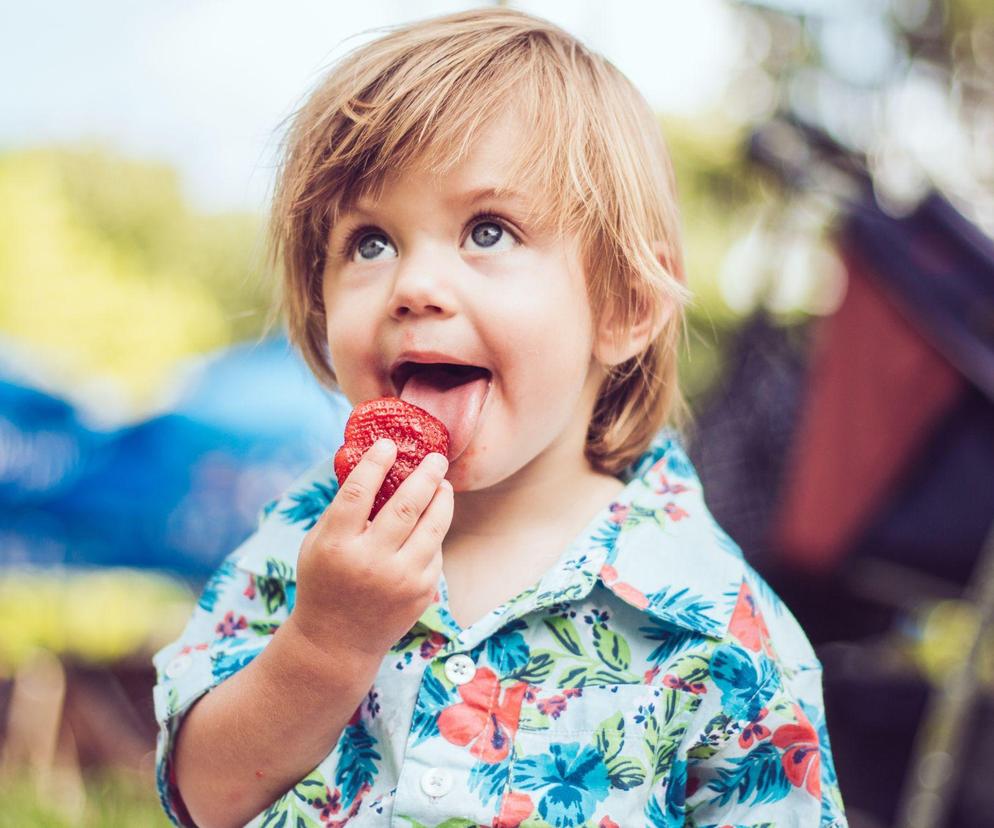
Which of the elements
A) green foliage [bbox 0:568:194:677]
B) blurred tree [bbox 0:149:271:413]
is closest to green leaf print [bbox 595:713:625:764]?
green foliage [bbox 0:568:194:677]

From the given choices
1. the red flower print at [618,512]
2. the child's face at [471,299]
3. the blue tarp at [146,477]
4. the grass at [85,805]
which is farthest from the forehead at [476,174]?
the blue tarp at [146,477]

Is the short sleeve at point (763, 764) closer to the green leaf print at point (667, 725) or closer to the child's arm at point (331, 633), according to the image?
Answer: the green leaf print at point (667, 725)

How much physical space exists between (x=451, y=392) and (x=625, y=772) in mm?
405

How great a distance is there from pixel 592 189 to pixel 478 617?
18.8 inches

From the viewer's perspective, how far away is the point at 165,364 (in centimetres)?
1064

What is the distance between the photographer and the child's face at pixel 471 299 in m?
1.01

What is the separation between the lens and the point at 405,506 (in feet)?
3.04

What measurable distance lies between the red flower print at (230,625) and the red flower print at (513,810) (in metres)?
0.37

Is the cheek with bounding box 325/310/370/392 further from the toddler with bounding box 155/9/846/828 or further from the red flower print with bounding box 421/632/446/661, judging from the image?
the red flower print with bounding box 421/632/446/661

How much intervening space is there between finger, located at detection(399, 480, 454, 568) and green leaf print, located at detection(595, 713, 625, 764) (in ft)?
0.78

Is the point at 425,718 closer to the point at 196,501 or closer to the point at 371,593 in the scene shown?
the point at 371,593

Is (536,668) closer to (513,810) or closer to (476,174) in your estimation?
(513,810)

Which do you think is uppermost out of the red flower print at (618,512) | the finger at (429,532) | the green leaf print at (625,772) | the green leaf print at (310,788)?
the finger at (429,532)

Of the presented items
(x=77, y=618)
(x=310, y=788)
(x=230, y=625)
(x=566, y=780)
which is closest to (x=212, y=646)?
(x=230, y=625)
